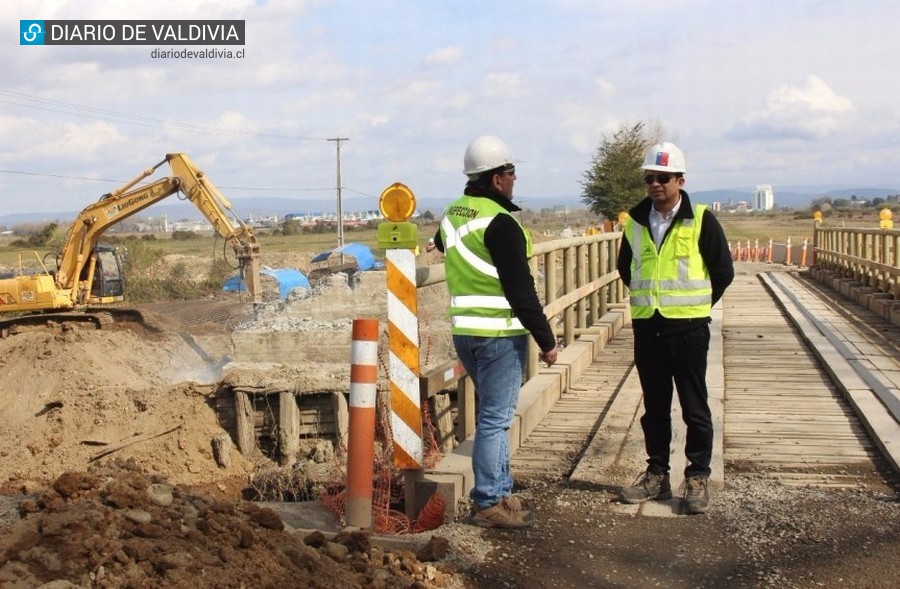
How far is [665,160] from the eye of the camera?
→ 17.8 ft

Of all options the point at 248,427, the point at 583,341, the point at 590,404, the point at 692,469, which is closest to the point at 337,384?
the point at 248,427

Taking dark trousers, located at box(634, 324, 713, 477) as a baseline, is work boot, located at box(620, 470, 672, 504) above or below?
below

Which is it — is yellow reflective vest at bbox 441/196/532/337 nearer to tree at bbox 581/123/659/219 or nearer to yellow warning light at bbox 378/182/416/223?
yellow warning light at bbox 378/182/416/223

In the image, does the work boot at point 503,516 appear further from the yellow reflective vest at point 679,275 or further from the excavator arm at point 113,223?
the excavator arm at point 113,223

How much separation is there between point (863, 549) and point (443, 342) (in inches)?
697

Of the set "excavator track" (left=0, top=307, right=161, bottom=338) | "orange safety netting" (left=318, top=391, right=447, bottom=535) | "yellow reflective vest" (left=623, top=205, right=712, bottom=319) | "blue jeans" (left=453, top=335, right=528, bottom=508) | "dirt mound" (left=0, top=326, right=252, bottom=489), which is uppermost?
"yellow reflective vest" (left=623, top=205, right=712, bottom=319)

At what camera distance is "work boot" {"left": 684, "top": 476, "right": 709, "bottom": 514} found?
5469 mm

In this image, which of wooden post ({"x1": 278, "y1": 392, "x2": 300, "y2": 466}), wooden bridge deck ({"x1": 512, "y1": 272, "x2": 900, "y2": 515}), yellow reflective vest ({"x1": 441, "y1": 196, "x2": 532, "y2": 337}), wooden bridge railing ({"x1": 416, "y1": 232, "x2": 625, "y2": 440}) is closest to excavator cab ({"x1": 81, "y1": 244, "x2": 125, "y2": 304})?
wooden post ({"x1": 278, "y1": 392, "x2": 300, "y2": 466})

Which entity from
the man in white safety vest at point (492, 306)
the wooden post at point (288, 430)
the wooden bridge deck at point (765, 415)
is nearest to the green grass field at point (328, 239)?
the wooden post at point (288, 430)

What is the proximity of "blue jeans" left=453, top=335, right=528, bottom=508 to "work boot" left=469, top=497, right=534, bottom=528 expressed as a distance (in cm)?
4

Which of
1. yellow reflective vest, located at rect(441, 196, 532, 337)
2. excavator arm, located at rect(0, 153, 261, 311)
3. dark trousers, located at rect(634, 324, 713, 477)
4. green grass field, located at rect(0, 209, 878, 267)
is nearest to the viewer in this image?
yellow reflective vest, located at rect(441, 196, 532, 337)

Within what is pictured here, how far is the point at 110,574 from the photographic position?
12.9 ft

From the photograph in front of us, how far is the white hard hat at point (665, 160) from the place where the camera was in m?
5.40

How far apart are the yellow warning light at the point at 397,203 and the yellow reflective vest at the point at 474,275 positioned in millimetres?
369
